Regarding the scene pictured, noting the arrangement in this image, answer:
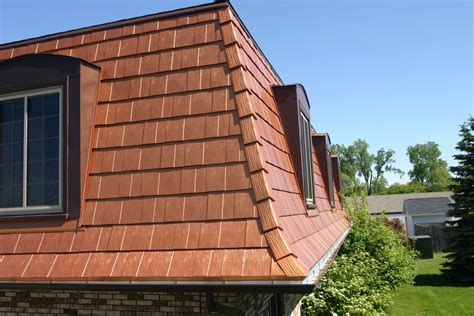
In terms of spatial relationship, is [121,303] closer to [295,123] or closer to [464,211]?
[295,123]

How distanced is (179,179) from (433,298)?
16.1 metres

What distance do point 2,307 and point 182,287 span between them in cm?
268

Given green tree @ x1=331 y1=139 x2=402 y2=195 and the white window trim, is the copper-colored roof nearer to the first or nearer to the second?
the white window trim

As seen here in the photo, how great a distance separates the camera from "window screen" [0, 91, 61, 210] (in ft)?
17.6

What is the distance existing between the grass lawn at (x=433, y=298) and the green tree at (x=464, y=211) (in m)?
1.09

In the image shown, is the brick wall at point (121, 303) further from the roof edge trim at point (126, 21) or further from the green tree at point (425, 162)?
the green tree at point (425, 162)

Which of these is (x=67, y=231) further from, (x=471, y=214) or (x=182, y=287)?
(x=471, y=214)

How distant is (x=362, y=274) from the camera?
11938mm

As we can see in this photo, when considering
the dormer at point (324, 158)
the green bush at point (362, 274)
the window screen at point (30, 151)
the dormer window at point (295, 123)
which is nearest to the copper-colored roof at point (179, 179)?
the window screen at point (30, 151)

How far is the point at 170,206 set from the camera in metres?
4.54

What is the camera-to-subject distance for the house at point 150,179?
13.5 feet

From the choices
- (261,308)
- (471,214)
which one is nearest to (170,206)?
(261,308)

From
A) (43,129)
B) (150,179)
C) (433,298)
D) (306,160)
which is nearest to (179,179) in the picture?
(150,179)

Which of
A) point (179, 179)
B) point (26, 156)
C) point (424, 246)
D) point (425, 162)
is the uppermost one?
point (425, 162)
